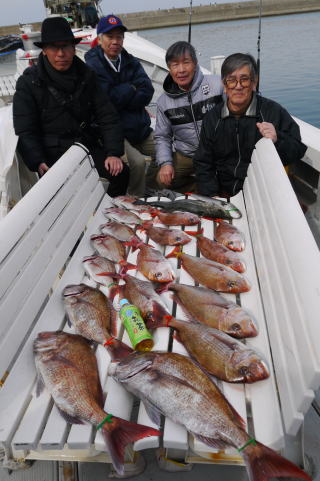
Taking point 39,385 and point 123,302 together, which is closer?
point 39,385

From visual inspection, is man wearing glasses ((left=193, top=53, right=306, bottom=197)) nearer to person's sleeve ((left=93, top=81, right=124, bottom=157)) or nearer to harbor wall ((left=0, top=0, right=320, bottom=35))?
person's sleeve ((left=93, top=81, right=124, bottom=157))

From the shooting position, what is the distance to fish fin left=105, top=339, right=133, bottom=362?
1.82 metres

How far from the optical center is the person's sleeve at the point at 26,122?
11.2ft

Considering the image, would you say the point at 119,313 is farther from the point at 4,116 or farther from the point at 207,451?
the point at 4,116

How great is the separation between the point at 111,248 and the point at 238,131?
4.96 ft

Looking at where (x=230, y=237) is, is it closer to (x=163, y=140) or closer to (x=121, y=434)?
(x=121, y=434)

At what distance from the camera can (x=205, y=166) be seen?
347 cm

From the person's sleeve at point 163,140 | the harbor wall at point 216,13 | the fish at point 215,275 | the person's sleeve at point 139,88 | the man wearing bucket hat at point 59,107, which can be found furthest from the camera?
the harbor wall at point 216,13

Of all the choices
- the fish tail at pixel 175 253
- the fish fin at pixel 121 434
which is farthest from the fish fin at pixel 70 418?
the fish tail at pixel 175 253

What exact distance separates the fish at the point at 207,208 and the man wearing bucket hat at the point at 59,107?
88 cm

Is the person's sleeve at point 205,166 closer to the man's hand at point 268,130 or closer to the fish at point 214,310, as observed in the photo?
the man's hand at point 268,130

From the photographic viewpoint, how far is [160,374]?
164 centimetres

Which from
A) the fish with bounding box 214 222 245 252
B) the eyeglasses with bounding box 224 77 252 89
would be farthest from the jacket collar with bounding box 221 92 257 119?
the fish with bounding box 214 222 245 252

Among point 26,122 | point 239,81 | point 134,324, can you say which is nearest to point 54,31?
point 26,122
